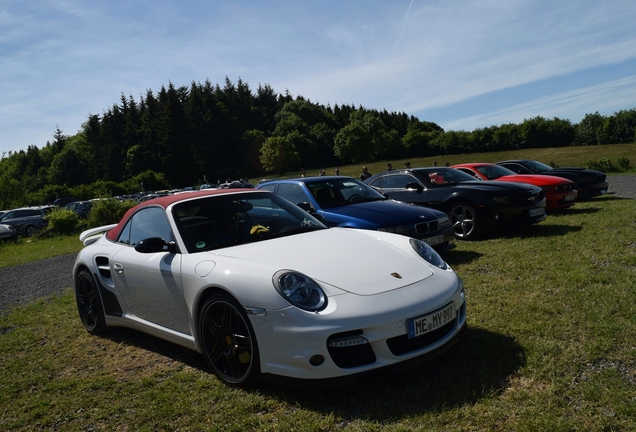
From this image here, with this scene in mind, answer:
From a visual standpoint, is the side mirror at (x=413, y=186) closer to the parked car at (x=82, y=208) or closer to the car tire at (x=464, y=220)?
the car tire at (x=464, y=220)

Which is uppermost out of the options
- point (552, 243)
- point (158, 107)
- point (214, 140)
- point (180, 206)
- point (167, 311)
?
point (158, 107)

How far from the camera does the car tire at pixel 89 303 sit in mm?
5141

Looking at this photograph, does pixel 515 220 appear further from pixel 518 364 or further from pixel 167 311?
pixel 167 311

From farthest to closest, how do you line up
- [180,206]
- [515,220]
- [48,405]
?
[515,220] < [180,206] < [48,405]

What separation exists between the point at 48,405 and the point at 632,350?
4194mm

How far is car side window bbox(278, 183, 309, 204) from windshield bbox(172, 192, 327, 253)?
10.6 ft

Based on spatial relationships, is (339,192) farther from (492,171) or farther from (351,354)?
(492,171)

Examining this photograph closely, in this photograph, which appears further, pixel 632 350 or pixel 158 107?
pixel 158 107

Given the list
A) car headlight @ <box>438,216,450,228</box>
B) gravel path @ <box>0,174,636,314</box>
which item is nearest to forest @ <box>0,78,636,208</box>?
gravel path @ <box>0,174,636,314</box>

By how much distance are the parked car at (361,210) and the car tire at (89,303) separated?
9.23ft

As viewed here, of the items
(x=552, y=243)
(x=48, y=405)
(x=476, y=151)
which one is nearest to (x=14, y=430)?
(x=48, y=405)

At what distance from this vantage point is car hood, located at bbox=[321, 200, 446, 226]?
7.03 m

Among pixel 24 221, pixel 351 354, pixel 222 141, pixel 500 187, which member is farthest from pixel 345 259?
pixel 222 141

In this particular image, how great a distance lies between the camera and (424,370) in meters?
3.49
